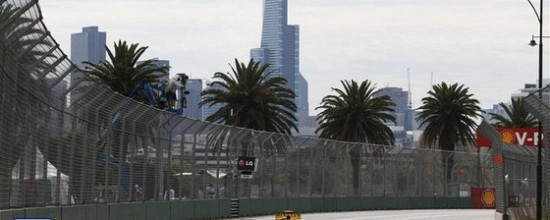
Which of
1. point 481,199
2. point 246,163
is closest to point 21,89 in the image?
point 246,163

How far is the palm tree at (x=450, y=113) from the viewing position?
7731cm

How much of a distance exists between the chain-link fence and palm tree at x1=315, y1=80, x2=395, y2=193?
42.5ft

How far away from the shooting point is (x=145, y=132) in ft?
101

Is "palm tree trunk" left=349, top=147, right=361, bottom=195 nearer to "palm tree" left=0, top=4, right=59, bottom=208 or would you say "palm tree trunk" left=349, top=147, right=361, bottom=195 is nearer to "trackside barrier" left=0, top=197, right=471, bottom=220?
"trackside barrier" left=0, top=197, right=471, bottom=220

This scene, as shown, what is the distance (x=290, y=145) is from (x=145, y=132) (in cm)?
1837

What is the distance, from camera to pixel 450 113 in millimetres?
77062

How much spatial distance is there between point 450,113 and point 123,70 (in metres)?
26.7

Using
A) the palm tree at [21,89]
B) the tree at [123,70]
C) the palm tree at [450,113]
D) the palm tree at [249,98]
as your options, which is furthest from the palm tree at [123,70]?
the palm tree at [21,89]

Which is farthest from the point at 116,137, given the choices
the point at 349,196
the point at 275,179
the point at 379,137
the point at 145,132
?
the point at 379,137

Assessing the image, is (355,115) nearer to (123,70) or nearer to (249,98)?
(249,98)

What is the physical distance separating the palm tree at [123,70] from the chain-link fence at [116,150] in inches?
392

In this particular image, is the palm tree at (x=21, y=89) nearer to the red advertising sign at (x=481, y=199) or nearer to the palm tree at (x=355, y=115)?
the red advertising sign at (x=481, y=199)

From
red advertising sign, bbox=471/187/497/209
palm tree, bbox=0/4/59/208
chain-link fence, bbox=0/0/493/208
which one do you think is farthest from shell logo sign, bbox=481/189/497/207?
palm tree, bbox=0/4/59/208

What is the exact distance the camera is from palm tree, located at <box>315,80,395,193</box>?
7344 cm
